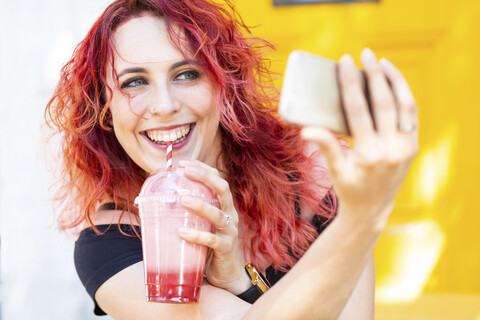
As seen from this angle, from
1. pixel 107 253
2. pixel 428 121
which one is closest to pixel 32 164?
pixel 107 253

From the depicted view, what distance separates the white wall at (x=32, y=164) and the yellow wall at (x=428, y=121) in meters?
0.83

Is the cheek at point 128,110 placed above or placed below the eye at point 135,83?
below

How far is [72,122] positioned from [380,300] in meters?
1.38

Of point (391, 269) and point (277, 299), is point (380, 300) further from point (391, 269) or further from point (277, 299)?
point (277, 299)

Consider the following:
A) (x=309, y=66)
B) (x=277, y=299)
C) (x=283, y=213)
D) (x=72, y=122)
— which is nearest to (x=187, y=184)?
(x=277, y=299)

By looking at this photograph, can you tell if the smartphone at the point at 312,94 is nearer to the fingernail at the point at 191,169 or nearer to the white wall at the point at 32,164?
the fingernail at the point at 191,169

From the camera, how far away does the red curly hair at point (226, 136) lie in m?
1.67

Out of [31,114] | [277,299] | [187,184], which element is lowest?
[277,299]

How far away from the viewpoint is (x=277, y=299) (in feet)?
3.60

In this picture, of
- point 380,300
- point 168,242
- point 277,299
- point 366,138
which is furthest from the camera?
point 380,300

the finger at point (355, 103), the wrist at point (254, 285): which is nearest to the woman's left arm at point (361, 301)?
the wrist at point (254, 285)

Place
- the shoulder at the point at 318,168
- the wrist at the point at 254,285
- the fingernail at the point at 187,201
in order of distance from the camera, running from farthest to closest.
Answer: the shoulder at the point at 318,168 < the wrist at the point at 254,285 < the fingernail at the point at 187,201

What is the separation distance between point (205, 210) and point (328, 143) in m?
0.45

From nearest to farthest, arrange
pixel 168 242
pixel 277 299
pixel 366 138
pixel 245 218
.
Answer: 1. pixel 366 138
2. pixel 277 299
3. pixel 168 242
4. pixel 245 218
